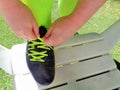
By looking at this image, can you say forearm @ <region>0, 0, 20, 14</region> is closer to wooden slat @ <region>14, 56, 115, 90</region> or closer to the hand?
the hand

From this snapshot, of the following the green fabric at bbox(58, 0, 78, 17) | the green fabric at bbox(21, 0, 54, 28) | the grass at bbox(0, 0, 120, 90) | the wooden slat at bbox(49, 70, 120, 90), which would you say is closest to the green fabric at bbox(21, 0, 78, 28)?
the green fabric at bbox(21, 0, 54, 28)

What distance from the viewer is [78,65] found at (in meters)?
1.11

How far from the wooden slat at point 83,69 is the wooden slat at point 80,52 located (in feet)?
0.08

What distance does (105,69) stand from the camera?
3.65 ft

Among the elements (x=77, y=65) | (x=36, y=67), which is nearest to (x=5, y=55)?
(x=36, y=67)

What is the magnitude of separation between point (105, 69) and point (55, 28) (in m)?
0.32

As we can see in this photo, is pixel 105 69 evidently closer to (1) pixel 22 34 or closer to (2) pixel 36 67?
(2) pixel 36 67

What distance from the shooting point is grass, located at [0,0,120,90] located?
1.31 m

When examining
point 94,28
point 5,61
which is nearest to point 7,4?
point 5,61

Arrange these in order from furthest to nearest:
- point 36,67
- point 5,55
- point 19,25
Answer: point 5,55 → point 36,67 → point 19,25

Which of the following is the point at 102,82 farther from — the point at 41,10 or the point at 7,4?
the point at 7,4

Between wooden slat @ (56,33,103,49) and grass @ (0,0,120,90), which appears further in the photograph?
grass @ (0,0,120,90)

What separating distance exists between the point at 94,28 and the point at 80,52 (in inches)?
21.3

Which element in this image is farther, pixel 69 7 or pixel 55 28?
pixel 69 7
